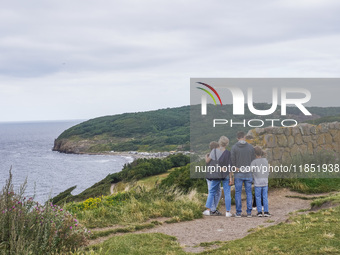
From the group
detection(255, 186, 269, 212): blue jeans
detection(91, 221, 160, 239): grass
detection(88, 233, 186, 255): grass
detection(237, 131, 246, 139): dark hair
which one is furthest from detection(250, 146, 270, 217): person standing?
detection(88, 233, 186, 255): grass

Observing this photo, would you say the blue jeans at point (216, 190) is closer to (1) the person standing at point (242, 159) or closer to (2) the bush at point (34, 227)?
(1) the person standing at point (242, 159)

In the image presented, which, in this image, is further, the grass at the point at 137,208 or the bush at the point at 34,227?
the grass at the point at 137,208

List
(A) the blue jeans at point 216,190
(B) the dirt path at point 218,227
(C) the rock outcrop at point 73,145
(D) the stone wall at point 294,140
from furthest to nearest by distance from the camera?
(C) the rock outcrop at point 73,145
(D) the stone wall at point 294,140
(A) the blue jeans at point 216,190
(B) the dirt path at point 218,227

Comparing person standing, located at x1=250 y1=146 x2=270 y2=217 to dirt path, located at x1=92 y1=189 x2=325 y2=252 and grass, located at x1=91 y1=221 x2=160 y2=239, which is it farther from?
grass, located at x1=91 y1=221 x2=160 y2=239

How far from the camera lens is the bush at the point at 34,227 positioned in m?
5.01

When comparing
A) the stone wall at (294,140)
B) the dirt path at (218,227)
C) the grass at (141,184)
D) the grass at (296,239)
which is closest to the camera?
the grass at (296,239)

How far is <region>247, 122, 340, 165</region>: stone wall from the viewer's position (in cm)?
1249

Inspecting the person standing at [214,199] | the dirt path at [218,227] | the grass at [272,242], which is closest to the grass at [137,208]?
the person standing at [214,199]

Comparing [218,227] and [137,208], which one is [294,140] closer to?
[218,227]

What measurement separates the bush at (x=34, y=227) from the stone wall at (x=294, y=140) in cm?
785

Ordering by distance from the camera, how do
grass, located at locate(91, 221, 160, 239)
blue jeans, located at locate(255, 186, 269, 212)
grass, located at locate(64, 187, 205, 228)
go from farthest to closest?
blue jeans, located at locate(255, 186, 269, 212), grass, located at locate(64, 187, 205, 228), grass, located at locate(91, 221, 160, 239)

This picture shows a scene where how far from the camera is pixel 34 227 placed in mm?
5461

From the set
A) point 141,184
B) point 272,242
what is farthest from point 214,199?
point 272,242

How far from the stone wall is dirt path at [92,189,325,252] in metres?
3.16
